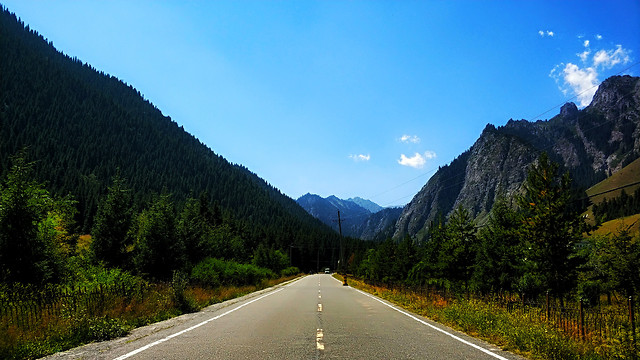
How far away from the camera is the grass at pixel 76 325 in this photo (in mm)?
6779

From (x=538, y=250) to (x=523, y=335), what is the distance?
12.9m

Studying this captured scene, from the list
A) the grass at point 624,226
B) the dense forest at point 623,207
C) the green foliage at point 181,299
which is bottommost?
the green foliage at point 181,299

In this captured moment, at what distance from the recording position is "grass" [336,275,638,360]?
21.5 feet

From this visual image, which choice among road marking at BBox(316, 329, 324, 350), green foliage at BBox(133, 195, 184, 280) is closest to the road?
road marking at BBox(316, 329, 324, 350)

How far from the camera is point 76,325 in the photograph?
28.0 feet

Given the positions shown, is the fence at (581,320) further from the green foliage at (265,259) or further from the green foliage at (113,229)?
the green foliage at (265,259)

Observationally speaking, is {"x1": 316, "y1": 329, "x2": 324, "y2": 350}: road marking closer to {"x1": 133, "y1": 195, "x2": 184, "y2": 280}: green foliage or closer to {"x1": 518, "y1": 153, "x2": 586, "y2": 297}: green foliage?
{"x1": 518, "y1": 153, "x2": 586, "y2": 297}: green foliage

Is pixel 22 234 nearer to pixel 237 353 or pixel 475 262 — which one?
pixel 237 353

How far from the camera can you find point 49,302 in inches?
378

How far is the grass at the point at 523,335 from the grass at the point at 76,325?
920cm

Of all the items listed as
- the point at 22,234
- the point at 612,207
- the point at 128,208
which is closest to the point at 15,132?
the point at 128,208

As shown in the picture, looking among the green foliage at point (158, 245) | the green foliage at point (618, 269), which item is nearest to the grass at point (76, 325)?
the green foliage at point (158, 245)

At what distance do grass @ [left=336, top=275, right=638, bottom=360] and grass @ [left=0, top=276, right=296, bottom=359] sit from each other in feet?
30.2

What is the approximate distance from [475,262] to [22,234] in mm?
27189
